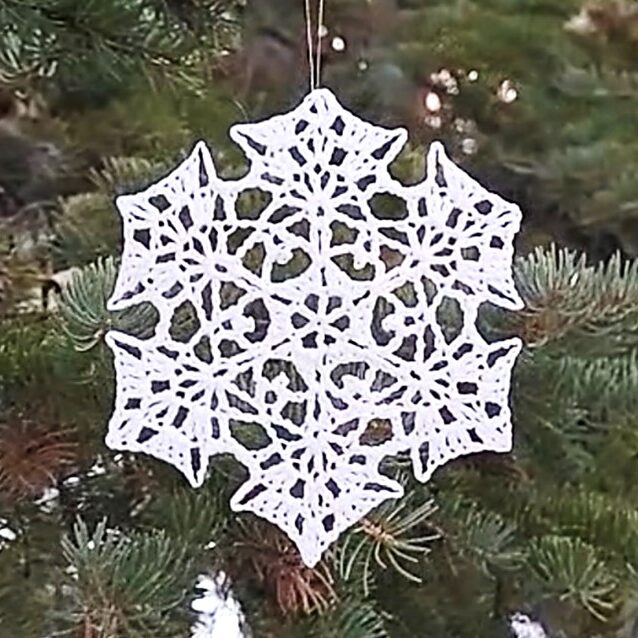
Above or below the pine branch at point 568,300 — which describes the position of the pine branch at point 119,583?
below

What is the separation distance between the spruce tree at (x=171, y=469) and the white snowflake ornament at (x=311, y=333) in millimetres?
28

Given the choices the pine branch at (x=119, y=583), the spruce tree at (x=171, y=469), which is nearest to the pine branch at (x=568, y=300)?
the spruce tree at (x=171, y=469)

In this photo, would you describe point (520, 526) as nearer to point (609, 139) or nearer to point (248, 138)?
point (248, 138)

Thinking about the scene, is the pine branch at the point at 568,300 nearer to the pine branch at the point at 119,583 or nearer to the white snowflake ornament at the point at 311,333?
the white snowflake ornament at the point at 311,333

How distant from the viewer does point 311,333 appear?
0.41 m

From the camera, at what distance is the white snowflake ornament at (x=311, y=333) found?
40cm

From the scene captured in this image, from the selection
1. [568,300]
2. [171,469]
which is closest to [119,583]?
[171,469]

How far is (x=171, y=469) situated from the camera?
46 cm

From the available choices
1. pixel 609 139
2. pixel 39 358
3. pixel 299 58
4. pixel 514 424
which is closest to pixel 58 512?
pixel 39 358

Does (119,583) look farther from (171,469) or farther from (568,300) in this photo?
(568,300)

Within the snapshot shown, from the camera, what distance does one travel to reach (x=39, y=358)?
451 mm

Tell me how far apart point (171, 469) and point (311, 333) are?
0.08m

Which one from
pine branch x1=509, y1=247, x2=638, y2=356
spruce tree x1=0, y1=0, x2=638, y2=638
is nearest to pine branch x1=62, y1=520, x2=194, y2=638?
spruce tree x1=0, y1=0, x2=638, y2=638

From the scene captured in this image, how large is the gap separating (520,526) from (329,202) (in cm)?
14
